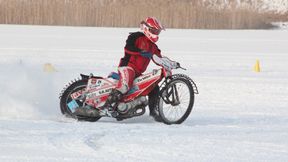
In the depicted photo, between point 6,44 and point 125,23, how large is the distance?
1240cm

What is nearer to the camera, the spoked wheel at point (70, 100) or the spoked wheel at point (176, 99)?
the spoked wheel at point (176, 99)

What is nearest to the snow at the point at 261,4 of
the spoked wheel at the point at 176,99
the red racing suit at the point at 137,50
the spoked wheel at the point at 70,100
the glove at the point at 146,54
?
the spoked wheel at the point at 70,100

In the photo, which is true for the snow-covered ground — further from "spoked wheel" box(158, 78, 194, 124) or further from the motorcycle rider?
the motorcycle rider

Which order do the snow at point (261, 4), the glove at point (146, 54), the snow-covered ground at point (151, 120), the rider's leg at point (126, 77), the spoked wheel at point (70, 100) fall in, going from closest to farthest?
1. the snow-covered ground at point (151, 120)
2. the glove at point (146, 54)
3. the rider's leg at point (126, 77)
4. the spoked wheel at point (70, 100)
5. the snow at point (261, 4)

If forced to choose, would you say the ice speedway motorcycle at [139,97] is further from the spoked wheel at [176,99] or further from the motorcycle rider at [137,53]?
the motorcycle rider at [137,53]

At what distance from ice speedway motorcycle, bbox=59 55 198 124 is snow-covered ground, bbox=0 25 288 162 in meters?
0.21

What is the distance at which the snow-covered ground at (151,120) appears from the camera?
7715 millimetres

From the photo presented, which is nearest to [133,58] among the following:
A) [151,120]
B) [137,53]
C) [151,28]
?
→ [137,53]

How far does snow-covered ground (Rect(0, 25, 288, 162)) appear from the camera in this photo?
7.71m

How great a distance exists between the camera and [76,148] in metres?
7.79

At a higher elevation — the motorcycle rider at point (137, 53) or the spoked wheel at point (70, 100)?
the motorcycle rider at point (137, 53)

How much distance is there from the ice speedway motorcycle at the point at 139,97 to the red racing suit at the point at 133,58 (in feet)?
0.36

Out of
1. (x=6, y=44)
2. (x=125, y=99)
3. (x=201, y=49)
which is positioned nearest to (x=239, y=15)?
(x=201, y=49)

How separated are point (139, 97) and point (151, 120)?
49 cm
